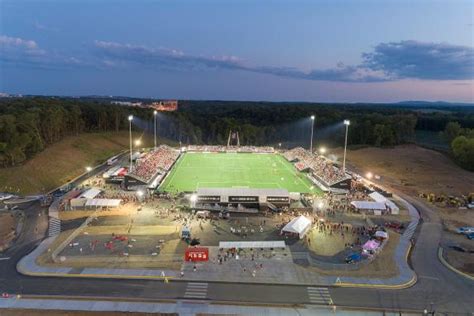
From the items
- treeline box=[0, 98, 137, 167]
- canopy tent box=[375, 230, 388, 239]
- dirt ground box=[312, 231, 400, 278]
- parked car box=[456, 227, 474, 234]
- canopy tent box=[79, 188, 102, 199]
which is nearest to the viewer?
dirt ground box=[312, 231, 400, 278]

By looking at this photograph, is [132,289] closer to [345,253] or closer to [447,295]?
Result: [345,253]

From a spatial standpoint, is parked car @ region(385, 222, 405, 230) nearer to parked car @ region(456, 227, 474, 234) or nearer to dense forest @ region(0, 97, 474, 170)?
parked car @ region(456, 227, 474, 234)

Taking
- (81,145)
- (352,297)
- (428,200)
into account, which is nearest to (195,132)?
(81,145)

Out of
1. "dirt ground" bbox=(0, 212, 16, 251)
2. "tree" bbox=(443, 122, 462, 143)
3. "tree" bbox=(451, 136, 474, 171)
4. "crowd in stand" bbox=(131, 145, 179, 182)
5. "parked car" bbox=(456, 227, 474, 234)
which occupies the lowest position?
"dirt ground" bbox=(0, 212, 16, 251)

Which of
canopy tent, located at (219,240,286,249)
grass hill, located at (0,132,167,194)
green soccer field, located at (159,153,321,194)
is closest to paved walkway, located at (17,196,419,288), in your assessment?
canopy tent, located at (219,240,286,249)

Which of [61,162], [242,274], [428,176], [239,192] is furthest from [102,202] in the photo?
[428,176]

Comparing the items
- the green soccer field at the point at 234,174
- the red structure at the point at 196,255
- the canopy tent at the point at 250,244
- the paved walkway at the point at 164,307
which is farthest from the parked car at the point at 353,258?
the green soccer field at the point at 234,174
